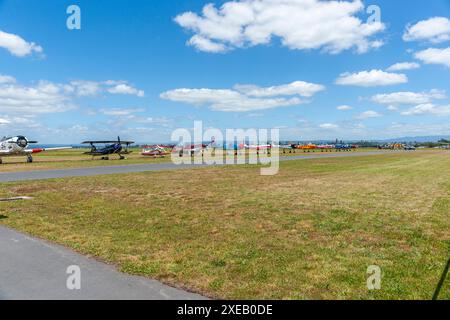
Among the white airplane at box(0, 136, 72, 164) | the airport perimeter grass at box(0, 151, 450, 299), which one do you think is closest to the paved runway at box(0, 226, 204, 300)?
the airport perimeter grass at box(0, 151, 450, 299)

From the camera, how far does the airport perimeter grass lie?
5.71 meters

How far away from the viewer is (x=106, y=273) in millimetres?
6043

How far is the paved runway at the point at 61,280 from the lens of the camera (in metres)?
5.12

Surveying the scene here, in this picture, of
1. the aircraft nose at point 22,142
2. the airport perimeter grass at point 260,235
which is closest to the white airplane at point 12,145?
the aircraft nose at point 22,142

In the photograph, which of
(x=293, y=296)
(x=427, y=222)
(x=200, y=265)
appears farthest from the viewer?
(x=427, y=222)

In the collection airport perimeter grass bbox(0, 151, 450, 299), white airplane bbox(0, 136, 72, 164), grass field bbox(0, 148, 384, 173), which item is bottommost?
airport perimeter grass bbox(0, 151, 450, 299)

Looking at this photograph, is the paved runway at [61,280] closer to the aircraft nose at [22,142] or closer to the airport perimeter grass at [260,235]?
the airport perimeter grass at [260,235]

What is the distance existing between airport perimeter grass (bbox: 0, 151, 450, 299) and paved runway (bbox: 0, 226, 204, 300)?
34 cm

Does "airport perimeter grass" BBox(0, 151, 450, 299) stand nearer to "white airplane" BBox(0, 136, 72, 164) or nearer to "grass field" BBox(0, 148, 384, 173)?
"grass field" BBox(0, 148, 384, 173)

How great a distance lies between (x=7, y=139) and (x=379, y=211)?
43.8 metres

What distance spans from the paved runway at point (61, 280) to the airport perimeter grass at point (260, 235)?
339 millimetres

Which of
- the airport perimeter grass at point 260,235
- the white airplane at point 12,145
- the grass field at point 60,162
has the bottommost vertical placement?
the airport perimeter grass at point 260,235

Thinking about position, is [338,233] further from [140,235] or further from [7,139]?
[7,139]
